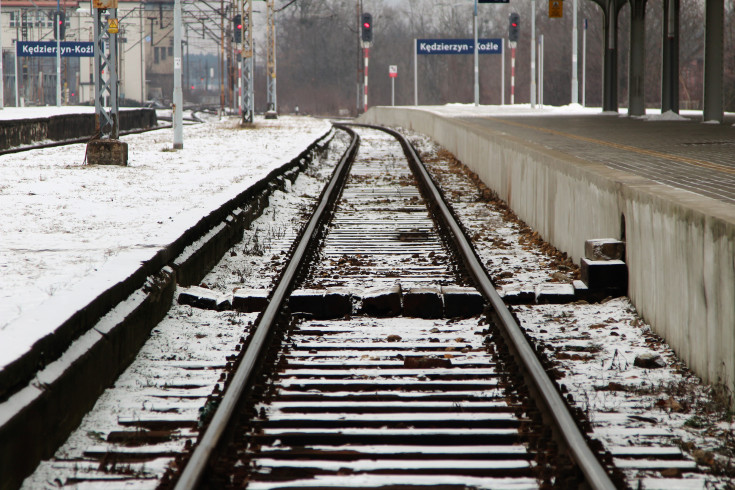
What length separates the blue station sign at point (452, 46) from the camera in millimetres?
57281

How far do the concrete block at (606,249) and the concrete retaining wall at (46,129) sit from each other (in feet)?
71.2

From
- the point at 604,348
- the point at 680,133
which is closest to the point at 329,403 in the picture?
the point at 604,348

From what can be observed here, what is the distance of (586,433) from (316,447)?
52.9 inches

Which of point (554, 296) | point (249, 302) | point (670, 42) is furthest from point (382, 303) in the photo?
point (670, 42)

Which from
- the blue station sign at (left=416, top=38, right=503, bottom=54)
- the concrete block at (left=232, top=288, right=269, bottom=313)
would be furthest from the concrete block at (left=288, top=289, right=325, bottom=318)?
the blue station sign at (left=416, top=38, right=503, bottom=54)

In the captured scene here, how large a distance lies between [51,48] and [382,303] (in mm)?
53159

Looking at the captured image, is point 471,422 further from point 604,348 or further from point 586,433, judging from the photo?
point 604,348

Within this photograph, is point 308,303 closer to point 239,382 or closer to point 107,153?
point 239,382

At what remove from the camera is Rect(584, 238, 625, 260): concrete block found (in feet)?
26.3

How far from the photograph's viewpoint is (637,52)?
2986 centimetres

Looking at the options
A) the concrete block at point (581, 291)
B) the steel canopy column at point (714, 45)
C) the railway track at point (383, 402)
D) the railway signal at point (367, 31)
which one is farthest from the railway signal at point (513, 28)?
the concrete block at point (581, 291)

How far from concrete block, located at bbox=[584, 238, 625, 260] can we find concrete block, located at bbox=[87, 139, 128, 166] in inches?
553

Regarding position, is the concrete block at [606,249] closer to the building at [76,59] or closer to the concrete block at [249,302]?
the concrete block at [249,302]

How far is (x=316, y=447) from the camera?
4738 mm
